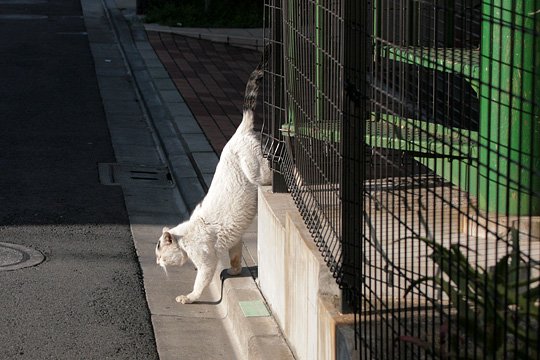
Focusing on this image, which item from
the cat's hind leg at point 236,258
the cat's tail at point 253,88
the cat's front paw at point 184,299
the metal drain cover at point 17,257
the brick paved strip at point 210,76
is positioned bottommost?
the cat's front paw at point 184,299

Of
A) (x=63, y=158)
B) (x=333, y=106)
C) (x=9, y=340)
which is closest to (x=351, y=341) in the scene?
(x=333, y=106)

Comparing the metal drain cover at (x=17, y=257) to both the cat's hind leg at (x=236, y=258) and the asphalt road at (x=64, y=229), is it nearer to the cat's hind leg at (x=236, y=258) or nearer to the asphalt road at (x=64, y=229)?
the asphalt road at (x=64, y=229)

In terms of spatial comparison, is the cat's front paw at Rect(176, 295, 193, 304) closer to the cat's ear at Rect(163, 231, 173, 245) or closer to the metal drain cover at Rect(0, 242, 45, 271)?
the cat's ear at Rect(163, 231, 173, 245)

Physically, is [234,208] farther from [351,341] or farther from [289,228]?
[351,341]

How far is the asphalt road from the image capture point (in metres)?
6.15

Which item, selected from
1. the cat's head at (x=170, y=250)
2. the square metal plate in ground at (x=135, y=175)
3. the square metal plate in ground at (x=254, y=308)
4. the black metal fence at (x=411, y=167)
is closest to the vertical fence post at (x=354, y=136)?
the black metal fence at (x=411, y=167)

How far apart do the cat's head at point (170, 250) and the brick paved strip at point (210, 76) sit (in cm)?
322

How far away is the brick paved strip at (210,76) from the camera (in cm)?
1141

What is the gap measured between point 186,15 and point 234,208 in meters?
12.9

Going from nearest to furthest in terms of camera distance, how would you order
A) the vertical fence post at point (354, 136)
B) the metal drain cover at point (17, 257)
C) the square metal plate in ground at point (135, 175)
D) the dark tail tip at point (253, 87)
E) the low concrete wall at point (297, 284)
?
the vertical fence post at point (354, 136)
the low concrete wall at point (297, 284)
the dark tail tip at point (253, 87)
the metal drain cover at point (17, 257)
the square metal plate in ground at point (135, 175)

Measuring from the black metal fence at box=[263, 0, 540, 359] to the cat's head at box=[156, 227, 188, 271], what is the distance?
4.11 ft

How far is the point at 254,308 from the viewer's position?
6.25 m

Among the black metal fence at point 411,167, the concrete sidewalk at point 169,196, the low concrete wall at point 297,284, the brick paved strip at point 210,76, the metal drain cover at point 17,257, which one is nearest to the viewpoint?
the black metal fence at point 411,167

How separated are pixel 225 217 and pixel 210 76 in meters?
7.65
